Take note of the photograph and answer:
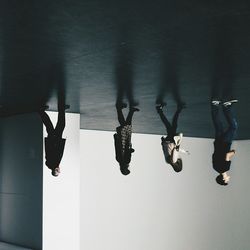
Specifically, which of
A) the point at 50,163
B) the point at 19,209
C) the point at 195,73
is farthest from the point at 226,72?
the point at 19,209

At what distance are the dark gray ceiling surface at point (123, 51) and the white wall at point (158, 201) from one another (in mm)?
4244

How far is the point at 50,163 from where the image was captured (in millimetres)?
6848

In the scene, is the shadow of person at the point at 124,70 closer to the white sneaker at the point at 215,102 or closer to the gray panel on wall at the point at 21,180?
the white sneaker at the point at 215,102

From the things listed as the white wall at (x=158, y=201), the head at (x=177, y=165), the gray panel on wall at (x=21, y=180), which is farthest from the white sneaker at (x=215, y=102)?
the white wall at (x=158, y=201)

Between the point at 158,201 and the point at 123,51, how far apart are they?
8582mm

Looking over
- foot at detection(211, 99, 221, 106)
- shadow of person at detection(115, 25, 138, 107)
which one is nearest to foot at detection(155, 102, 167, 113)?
shadow of person at detection(115, 25, 138, 107)

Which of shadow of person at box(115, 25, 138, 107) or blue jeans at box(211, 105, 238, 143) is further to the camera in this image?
blue jeans at box(211, 105, 238, 143)

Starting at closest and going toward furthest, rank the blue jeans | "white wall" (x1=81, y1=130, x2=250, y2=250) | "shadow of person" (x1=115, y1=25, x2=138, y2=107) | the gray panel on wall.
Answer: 1. "shadow of person" (x1=115, y1=25, x2=138, y2=107)
2. the blue jeans
3. the gray panel on wall
4. "white wall" (x1=81, y1=130, x2=250, y2=250)

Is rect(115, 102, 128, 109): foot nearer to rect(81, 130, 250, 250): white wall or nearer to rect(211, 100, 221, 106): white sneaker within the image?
rect(211, 100, 221, 106): white sneaker

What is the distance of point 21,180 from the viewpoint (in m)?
8.03

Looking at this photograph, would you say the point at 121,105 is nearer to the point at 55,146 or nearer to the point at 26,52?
the point at 55,146

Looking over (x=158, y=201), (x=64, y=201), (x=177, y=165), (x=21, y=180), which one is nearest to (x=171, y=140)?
(x=177, y=165)

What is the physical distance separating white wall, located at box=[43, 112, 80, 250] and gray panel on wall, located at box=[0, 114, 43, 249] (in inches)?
4.8

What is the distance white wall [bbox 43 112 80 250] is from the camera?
752cm
